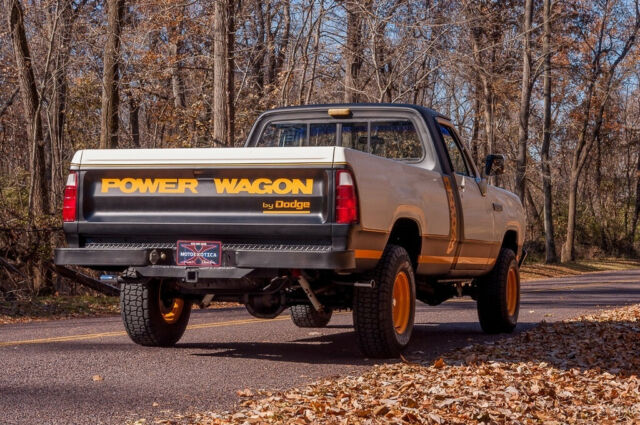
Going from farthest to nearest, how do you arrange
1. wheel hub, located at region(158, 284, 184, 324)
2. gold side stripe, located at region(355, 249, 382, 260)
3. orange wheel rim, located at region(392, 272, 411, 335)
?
wheel hub, located at region(158, 284, 184, 324), orange wheel rim, located at region(392, 272, 411, 335), gold side stripe, located at region(355, 249, 382, 260)

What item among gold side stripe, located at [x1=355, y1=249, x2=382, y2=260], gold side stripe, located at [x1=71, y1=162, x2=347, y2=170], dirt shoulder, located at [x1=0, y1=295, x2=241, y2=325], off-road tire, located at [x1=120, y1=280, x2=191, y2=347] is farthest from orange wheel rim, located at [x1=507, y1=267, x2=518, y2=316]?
dirt shoulder, located at [x1=0, y1=295, x2=241, y2=325]

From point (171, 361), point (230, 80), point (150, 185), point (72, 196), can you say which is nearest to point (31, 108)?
point (230, 80)

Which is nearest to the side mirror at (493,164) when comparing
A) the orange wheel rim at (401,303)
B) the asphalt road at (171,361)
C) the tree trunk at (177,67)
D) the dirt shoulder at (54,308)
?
the asphalt road at (171,361)

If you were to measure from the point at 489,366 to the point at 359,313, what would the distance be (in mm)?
1171

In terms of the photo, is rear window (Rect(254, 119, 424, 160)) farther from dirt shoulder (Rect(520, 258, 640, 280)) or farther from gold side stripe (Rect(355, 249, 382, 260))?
dirt shoulder (Rect(520, 258, 640, 280))

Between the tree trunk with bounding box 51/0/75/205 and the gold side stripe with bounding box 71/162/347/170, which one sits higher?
the tree trunk with bounding box 51/0/75/205

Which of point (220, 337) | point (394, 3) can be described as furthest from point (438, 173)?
point (394, 3)

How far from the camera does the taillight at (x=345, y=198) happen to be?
7355mm

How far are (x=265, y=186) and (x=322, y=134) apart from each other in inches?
110

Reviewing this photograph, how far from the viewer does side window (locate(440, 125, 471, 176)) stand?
1031 cm

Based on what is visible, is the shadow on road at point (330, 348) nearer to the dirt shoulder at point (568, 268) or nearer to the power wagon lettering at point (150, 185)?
Result: the power wagon lettering at point (150, 185)

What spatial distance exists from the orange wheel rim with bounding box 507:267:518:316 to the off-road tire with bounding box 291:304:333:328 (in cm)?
225

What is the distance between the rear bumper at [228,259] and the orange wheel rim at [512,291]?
4791mm

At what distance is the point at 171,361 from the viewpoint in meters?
Answer: 8.09
